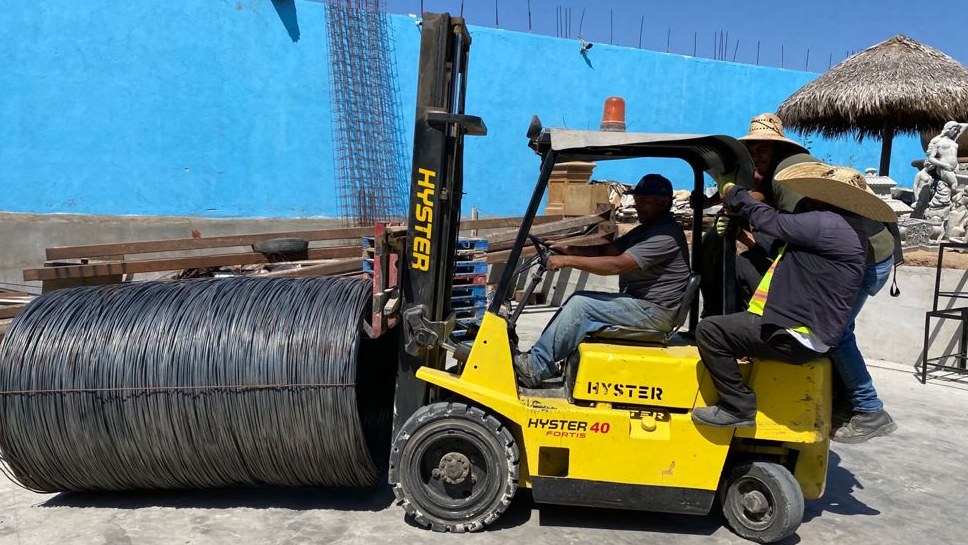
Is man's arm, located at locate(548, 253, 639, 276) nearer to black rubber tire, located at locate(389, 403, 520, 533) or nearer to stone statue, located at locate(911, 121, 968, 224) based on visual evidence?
black rubber tire, located at locate(389, 403, 520, 533)

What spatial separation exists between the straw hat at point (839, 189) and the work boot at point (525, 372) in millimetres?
1712

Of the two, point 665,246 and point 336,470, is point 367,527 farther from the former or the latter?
point 665,246

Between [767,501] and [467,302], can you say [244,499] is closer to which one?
[767,501]

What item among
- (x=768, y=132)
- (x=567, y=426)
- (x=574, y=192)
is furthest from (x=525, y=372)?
(x=574, y=192)

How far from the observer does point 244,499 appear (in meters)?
4.51

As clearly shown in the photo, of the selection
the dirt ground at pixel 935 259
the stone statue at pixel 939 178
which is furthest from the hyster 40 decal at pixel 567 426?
the stone statue at pixel 939 178

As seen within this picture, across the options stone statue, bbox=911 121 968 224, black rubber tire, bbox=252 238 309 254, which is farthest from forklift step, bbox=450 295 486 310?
stone statue, bbox=911 121 968 224

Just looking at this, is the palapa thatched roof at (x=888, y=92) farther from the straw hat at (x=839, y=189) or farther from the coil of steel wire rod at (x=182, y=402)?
the coil of steel wire rod at (x=182, y=402)

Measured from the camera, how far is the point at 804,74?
1856cm

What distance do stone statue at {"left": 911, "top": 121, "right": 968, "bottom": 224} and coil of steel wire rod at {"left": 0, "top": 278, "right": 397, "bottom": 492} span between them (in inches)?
428

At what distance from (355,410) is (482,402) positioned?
2.47 feet

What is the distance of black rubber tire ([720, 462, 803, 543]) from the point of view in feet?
12.8

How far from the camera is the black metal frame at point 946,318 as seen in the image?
7.78 metres

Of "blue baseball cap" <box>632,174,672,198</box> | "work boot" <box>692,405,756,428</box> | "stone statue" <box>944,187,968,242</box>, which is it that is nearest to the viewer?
"work boot" <box>692,405,756,428</box>
